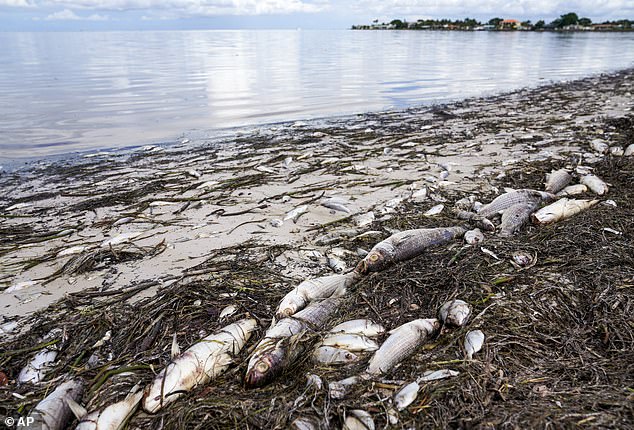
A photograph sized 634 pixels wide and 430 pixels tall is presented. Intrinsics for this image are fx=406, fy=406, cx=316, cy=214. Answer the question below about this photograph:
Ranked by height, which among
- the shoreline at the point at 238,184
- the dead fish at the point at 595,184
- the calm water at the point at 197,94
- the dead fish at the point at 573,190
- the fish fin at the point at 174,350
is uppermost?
the calm water at the point at 197,94

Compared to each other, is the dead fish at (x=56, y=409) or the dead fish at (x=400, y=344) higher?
the dead fish at (x=400, y=344)

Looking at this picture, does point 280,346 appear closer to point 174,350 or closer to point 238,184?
point 174,350

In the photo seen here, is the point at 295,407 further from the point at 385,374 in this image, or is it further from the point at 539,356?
the point at 539,356

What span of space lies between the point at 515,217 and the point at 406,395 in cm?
316

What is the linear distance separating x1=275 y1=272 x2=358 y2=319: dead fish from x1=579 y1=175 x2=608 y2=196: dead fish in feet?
12.9

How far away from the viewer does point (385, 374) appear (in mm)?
2547

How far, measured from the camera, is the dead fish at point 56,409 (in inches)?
90.2

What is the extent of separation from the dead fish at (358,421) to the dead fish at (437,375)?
42 centimetres

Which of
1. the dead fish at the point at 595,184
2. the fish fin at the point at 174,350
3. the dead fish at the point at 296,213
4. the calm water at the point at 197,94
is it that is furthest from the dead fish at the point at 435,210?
the calm water at the point at 197,94

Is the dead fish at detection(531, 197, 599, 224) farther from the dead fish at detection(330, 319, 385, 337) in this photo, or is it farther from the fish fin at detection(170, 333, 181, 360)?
the fish fin at detection(170, 333, 181, 360)

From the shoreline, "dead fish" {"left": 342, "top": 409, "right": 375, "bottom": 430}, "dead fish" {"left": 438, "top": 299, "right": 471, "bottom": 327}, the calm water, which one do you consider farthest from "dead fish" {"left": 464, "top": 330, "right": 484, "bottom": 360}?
the calm water

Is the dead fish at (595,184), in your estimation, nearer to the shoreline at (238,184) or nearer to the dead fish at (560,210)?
the dead fish at (560,210)

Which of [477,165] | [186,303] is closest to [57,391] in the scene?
[186,303]

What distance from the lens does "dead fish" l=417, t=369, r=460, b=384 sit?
2457 mm
